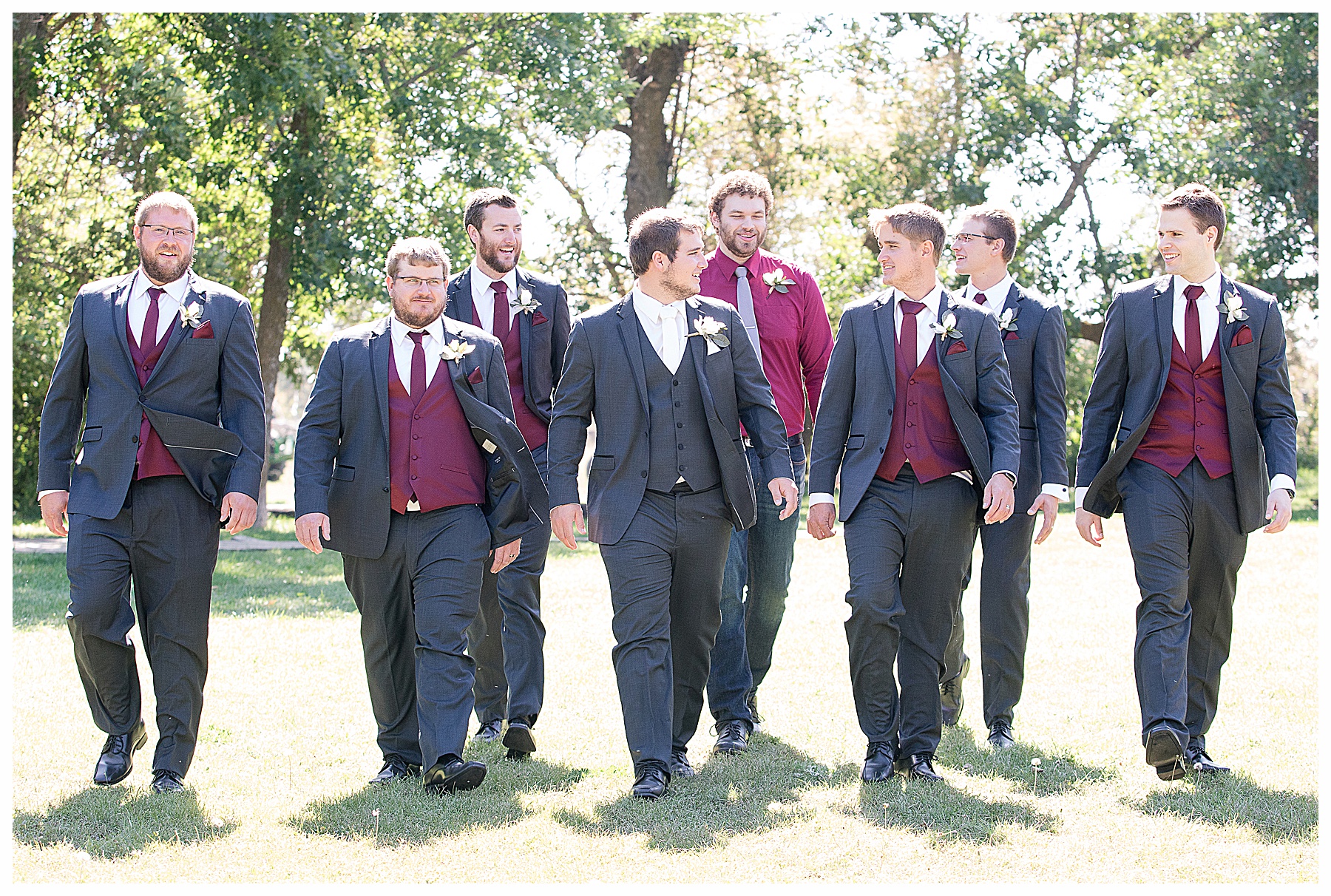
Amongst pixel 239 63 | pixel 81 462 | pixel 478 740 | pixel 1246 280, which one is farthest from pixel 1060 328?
pixel 1246 280

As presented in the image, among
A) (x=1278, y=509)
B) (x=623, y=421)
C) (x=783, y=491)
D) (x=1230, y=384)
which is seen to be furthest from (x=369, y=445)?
(x=1278, y=509)

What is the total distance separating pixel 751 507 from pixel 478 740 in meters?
1.90

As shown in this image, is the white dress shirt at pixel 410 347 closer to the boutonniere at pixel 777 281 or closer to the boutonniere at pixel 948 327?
the boutonniere at pixel 777 281

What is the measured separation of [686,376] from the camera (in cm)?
590

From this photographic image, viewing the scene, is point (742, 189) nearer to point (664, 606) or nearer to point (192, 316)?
point (664, 606)

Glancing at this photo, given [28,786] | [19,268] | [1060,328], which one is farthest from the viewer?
[19,268]

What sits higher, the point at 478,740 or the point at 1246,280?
the point at 1246,280

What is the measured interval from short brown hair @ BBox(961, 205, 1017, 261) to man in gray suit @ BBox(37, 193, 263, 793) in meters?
3.40

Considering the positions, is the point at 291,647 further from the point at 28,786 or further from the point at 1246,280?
the point at 1246,280

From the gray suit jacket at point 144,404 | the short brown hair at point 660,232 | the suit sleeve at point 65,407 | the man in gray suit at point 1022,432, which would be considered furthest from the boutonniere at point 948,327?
the suit sleeve at point 65,407

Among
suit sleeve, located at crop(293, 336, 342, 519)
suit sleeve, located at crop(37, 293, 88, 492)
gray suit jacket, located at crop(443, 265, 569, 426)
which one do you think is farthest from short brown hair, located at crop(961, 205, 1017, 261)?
suit sleeve, located at crop(37, 293, 88, 492)

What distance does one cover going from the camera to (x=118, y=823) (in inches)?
207

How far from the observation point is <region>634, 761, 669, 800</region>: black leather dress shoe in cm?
557

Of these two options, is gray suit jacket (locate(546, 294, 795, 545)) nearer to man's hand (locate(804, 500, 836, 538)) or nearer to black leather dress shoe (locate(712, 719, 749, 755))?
man's hand (locate(804, 500, 836, 538))
